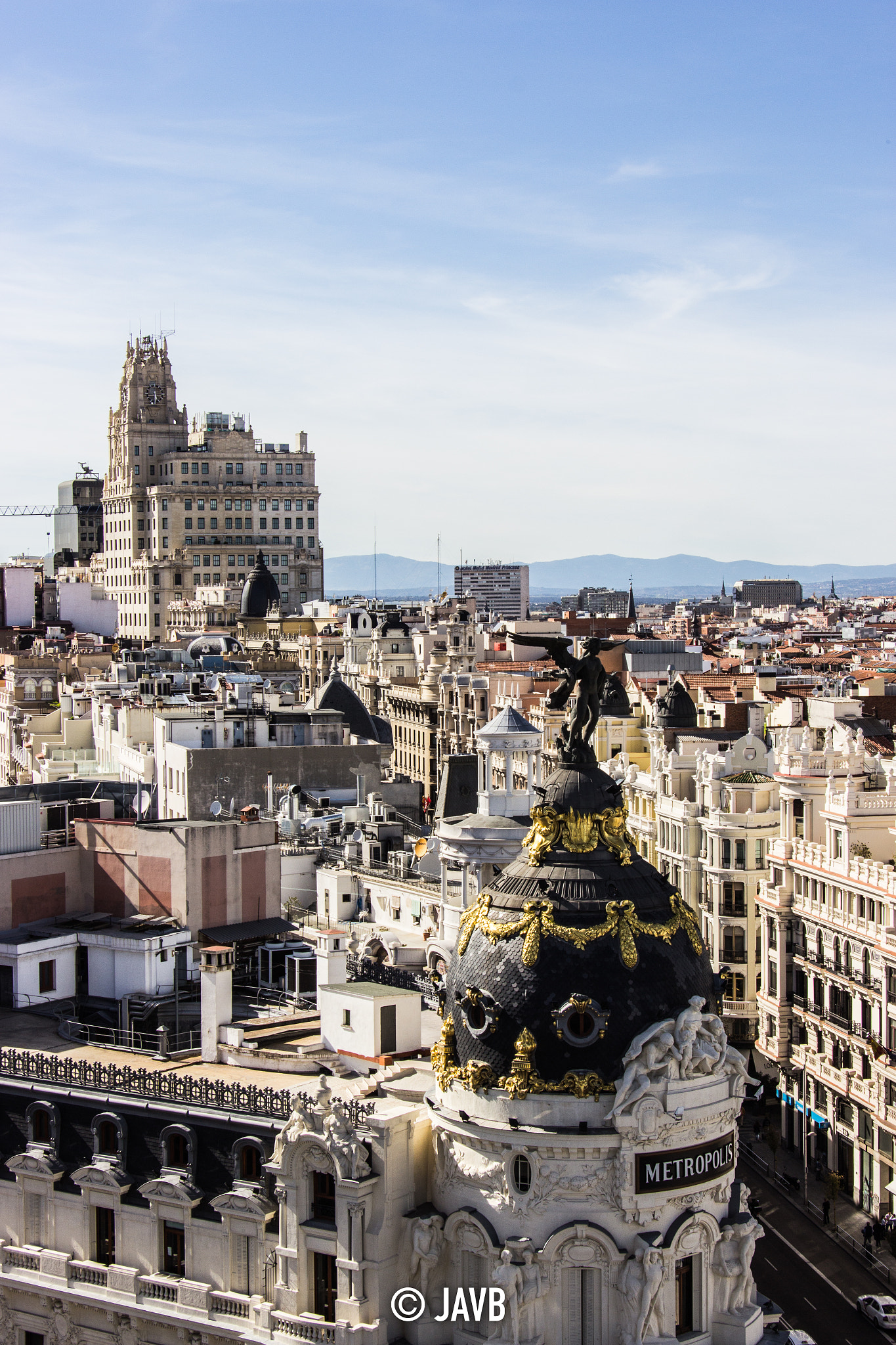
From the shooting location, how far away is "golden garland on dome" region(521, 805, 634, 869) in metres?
39.6

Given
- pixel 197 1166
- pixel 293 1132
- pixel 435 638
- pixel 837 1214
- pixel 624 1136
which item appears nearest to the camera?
pixel 624 1136

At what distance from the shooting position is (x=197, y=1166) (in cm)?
4209

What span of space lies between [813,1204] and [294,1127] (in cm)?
3552

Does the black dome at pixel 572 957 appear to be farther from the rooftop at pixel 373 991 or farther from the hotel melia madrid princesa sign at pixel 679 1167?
the rooftop at pixel 373 991

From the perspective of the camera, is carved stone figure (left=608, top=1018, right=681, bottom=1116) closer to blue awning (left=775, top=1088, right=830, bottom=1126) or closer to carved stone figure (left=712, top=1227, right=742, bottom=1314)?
carved stone figure (left=712, top=1227, right=742, bottom=1314)

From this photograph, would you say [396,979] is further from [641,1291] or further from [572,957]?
[641,1291]

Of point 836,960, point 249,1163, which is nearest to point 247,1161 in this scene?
point 249,1163

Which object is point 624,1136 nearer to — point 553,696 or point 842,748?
point 553,696

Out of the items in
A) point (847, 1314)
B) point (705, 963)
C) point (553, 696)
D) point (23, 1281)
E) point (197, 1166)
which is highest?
point (553, 696)

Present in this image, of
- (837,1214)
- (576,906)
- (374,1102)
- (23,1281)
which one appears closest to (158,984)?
(23,1281)

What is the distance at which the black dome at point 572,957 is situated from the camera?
122ft

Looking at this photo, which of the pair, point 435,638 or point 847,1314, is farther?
point 435,638

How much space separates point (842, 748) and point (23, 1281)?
150 feet

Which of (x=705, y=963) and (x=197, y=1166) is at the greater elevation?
(x=705, y=963)
